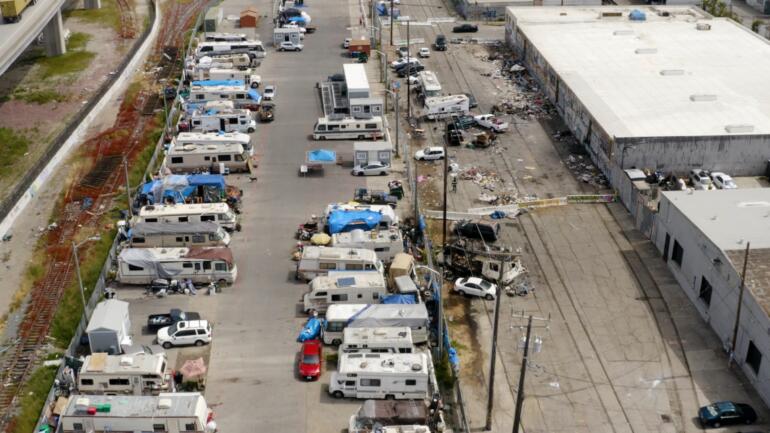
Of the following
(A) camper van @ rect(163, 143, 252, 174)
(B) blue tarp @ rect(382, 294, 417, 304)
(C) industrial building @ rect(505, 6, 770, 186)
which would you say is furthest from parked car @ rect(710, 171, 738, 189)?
(A) camper van @ rect(163, 143, 252, 174)

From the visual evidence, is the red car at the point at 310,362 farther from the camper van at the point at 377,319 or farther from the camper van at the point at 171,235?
the camper van at the point at 171,235

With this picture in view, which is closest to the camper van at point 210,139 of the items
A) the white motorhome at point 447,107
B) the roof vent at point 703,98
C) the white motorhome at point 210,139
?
the white motorhome at point 210,139

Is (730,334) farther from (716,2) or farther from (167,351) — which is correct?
(716,2)

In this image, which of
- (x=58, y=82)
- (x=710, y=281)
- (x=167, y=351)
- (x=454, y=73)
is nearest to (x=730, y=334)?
(x=710, y=281)

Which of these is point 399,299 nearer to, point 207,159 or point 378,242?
point 378,242

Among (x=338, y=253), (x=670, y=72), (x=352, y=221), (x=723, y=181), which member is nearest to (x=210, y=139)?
(x=352, y=221)
